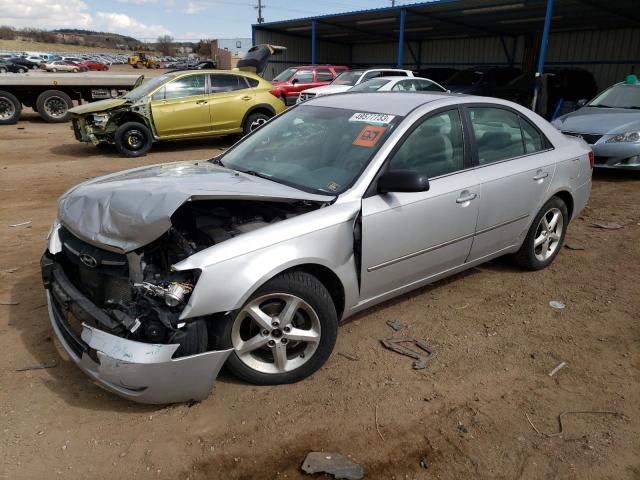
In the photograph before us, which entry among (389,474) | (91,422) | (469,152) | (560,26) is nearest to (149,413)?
(91,422)

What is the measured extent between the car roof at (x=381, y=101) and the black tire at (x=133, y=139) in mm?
6997

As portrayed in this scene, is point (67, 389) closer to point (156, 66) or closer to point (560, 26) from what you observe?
point (560, 26)

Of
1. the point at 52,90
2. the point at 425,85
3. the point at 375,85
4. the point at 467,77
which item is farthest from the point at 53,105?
the point at 467,77

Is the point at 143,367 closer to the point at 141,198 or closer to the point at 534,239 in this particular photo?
the point at 141,198

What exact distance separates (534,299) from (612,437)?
1.63m

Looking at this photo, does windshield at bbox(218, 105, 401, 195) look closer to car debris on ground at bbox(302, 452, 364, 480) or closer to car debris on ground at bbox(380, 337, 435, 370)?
car debris on ground at bbox(380, 337, 435, 370)

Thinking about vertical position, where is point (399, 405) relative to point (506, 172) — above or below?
below

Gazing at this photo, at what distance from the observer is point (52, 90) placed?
14680 mm

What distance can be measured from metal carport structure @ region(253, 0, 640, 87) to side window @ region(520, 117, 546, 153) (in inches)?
467

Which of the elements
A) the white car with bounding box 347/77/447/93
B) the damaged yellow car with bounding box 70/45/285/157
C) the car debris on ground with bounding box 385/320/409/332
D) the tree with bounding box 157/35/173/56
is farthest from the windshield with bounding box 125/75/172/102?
the tree with bounding box 157/35/173/56

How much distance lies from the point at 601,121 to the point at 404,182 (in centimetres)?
701

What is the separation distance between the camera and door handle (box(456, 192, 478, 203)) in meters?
3.47

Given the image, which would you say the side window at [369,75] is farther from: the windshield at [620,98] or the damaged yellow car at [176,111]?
the windshield at [620,98]

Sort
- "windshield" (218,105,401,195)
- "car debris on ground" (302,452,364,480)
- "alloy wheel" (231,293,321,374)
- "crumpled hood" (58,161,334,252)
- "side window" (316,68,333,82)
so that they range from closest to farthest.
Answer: "car debris on ground" (302,452,364,480), "crumpled hood" (58,161,334,252), "alloy wheel" (231,293,321,374), "windshield" (218,105,401,195), "side window" (316,68,333,82)
